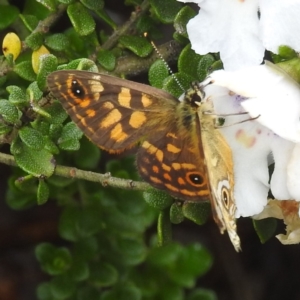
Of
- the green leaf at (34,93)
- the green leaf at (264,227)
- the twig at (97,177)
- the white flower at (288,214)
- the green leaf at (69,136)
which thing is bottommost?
the green leaf at (264,227)

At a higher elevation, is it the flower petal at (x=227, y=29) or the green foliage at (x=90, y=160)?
the flower petal at (x=227, y=29)

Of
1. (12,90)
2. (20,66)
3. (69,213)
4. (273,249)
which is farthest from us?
(273,249)

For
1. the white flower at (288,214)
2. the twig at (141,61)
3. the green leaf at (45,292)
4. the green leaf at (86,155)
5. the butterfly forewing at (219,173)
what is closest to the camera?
the butterfly forewing at (219,173)

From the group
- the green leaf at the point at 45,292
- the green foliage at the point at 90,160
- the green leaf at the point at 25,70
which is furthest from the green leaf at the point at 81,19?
the green leaf at the point at 45,292

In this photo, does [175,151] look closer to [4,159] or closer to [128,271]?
[4,159]

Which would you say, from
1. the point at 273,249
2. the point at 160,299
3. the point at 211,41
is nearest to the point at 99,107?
the point at 211,41

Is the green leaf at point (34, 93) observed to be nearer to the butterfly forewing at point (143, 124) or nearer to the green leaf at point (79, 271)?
the butterfly forewing at point (143, 124)
